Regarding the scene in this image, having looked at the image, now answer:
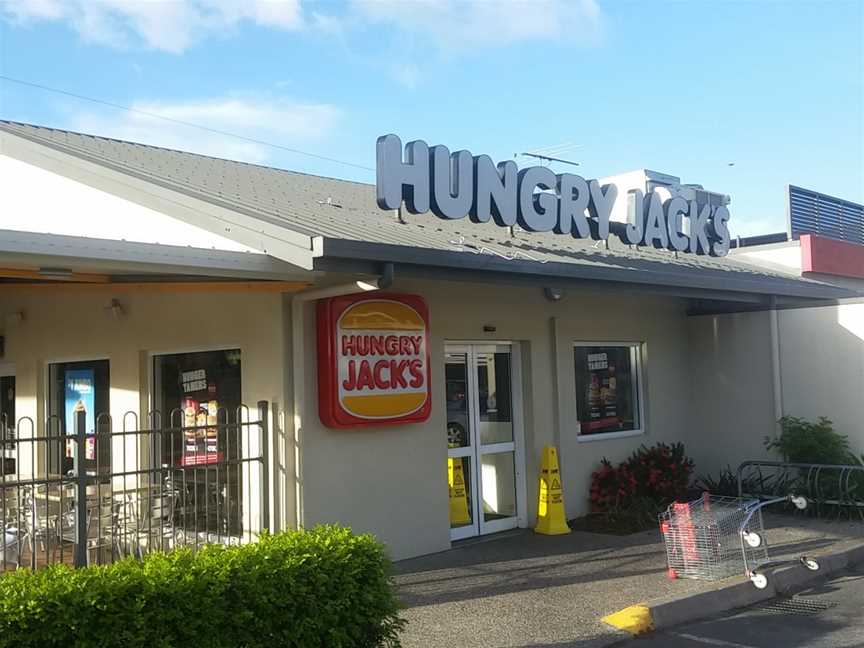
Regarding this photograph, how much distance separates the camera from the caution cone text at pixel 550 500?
400 inches

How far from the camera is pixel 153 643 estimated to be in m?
4.63

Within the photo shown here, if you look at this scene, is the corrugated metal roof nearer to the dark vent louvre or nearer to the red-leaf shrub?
the red-leaf shrub

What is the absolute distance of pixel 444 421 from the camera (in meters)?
9.41

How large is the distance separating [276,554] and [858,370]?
9659mm

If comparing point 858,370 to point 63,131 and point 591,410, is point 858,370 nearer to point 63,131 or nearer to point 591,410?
point 591,410

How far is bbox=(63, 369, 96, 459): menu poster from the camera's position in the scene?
1075 centimetres

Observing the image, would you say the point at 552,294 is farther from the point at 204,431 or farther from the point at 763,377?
the point at 204,431

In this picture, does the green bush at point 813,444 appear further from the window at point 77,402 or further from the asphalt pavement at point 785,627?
the window at point 77,402

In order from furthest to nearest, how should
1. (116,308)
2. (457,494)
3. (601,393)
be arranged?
(601,393) → (116,308) → (457,494)

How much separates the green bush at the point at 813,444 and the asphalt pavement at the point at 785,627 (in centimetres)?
411

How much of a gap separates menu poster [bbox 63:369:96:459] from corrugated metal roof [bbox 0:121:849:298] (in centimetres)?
268

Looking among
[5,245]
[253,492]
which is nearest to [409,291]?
[253,492]

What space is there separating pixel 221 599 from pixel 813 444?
30.3 ft

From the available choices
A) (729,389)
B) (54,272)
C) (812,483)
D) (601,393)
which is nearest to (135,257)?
(54,272)
